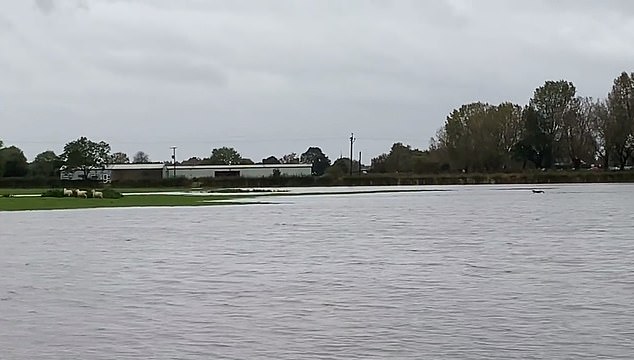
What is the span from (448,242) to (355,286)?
36.9 ft

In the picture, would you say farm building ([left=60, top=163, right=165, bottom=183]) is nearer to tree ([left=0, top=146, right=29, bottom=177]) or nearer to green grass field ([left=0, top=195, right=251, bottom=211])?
tree ([left=0, top=146, right=29, bottom=177])

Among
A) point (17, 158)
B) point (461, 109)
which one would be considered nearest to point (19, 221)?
point (17, 158)

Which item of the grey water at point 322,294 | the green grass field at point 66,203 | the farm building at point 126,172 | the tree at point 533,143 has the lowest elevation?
the grey water at point 322,294

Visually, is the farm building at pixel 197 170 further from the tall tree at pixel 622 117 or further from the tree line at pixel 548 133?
the tall tree at pixel 622 117

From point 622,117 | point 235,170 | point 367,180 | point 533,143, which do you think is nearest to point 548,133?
point 533,143

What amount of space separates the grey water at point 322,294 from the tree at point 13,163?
112843mm

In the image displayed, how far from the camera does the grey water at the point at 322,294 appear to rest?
42.1 feet

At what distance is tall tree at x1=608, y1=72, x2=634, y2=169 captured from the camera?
134625 millimetres

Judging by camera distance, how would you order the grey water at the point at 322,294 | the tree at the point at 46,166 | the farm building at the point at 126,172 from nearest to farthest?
the grey water at the point at 322,294
the tree at the point at 46,166
the farm building at the point at 126,172

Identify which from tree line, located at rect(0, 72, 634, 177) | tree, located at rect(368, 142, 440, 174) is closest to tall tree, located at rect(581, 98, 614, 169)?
tree line, located at rect(0, 72, 634, 177)

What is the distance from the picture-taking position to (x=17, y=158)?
146250mm

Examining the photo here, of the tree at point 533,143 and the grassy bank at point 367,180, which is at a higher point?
the tree at point 533,143

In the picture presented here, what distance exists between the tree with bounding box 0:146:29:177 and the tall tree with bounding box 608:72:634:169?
3481 inches

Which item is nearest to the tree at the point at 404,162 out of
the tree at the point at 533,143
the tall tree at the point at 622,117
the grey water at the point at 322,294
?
the tree at the point at 533,143
